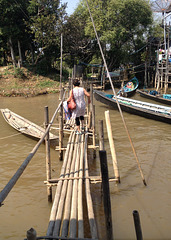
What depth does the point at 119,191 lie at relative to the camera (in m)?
3.80

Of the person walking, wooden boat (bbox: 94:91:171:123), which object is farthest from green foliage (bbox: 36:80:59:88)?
the person walking

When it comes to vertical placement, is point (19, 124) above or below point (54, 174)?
above

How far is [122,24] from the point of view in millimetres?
18922

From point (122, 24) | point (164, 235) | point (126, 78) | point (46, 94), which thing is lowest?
point (164, 235)

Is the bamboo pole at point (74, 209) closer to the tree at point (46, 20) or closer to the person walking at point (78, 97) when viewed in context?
the person walking at point (78, 97)

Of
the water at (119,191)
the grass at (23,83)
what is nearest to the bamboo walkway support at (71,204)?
the water at (119,191)

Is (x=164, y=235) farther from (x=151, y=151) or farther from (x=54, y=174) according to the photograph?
(x=151, y=151)

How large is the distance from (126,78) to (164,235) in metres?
19.0

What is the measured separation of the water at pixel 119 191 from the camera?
2947 millimetres

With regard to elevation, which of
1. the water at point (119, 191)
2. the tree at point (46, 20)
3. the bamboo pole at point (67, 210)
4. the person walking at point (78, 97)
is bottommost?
the water at point (119, 191)

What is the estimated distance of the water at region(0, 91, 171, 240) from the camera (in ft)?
9.67

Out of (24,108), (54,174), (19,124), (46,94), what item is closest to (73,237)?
(54,174)

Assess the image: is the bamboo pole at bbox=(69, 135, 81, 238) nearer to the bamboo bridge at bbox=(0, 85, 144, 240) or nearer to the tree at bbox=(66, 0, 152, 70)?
the bamboo bridge at bbox=(0, 85, 144, 240)

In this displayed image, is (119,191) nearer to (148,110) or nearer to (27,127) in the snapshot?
(27,127)
